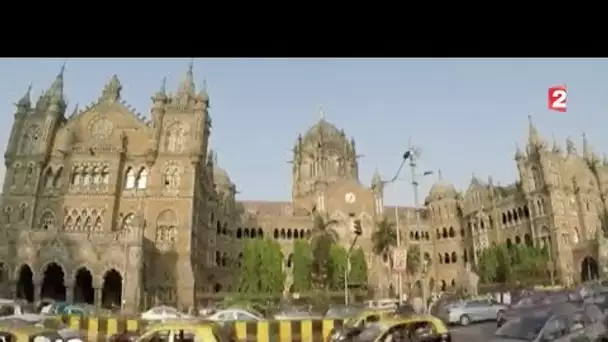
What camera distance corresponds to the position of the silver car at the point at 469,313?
17.9 m

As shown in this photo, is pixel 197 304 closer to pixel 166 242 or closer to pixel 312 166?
pixel 166 242

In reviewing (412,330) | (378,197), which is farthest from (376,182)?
(412,330)

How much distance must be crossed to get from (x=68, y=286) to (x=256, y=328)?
63.1ft

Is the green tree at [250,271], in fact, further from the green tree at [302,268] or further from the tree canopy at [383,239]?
the tree canopy at [383,239]

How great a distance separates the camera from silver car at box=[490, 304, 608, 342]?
27.6ft

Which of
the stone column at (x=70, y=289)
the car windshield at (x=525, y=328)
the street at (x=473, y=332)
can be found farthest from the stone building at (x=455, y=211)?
the car windshield at (x=525, y=328)

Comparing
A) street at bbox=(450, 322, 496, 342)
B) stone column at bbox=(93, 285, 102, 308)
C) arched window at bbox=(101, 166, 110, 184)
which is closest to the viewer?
street at bbox=(450, 322, 496, 342)

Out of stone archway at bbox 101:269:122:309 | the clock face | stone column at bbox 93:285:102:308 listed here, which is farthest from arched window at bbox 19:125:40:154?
the clock face

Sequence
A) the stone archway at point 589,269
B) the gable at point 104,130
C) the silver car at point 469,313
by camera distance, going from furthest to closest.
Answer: the stone archway at point 589,269 < the gable at point 104,130 < the silver car at point 469,313

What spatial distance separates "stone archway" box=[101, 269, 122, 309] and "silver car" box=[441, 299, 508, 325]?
67.5 feet

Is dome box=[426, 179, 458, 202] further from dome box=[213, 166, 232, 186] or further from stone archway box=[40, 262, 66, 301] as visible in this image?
stone archway box=[40, 262, 66, 301]

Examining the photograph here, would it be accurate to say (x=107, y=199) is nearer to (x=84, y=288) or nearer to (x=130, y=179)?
(x=130, y=179)

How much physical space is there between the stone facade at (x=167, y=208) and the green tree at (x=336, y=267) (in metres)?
5.49
